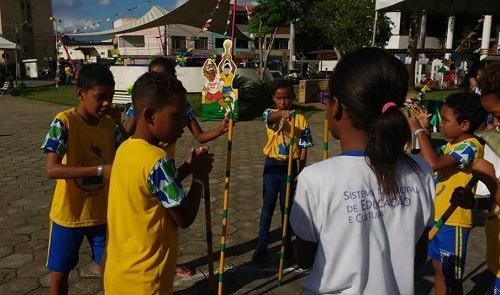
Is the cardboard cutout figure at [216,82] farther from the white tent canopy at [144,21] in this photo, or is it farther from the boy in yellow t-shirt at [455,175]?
the boy in yellow t-shirt at [455,175]

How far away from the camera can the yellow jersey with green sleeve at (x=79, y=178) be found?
2.80 meters

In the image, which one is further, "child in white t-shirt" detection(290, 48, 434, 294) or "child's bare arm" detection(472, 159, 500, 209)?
"child's bare arm" detection(472, 159, 500, 209)

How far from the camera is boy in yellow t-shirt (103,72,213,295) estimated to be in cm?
198

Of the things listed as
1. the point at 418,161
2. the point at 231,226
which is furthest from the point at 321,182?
the point at 231,226

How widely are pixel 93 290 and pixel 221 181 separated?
3.71 meters

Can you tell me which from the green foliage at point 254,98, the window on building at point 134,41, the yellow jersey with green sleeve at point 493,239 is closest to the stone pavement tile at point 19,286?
the yellow jersey with green sleeve at point 493,239

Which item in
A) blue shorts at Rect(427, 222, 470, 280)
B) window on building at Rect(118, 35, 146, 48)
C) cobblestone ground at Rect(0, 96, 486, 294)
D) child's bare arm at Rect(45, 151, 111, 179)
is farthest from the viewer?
window on building at Rect(118, 35, 146, 48)

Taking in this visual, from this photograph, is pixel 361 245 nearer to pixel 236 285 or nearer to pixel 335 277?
pixel 335 277

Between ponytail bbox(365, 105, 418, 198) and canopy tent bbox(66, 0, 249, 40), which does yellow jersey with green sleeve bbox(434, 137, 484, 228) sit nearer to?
ponytail bbox(365, 105, 418, 198)

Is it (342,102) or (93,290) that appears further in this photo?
(93,290)

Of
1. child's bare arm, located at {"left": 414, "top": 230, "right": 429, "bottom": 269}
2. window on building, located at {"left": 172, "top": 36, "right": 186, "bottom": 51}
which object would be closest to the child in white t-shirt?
child's bare arm, located at {"left": 414, "top": 230, "right": 429, "bottom": 269}

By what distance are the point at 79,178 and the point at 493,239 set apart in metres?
2.74

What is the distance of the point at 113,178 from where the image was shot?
2.12 metres

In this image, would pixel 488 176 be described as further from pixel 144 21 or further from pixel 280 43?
pixel 280 43
